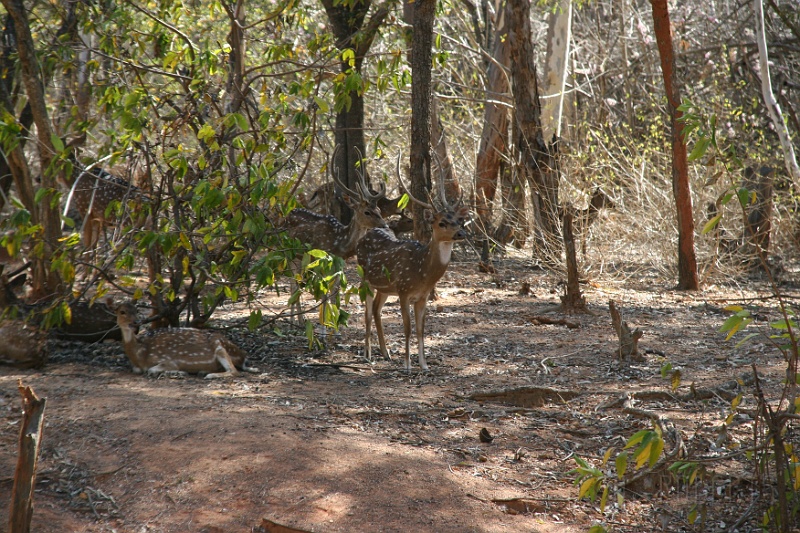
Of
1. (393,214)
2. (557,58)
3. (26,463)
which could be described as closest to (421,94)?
(393,214)

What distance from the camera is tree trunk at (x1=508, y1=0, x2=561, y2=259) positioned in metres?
11.7

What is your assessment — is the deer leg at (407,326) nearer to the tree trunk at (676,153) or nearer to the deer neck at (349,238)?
the deer neck at (349,238)

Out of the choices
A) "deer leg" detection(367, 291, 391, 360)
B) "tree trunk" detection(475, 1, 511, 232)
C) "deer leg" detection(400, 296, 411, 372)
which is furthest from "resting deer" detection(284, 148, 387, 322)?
"tree trunk" detection(475, 1, 511, 232)

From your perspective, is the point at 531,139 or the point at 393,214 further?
the point at 531,139

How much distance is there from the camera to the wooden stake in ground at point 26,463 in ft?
13.4

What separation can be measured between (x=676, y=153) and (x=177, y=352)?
7.17 m

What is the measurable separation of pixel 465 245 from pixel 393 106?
175 inches

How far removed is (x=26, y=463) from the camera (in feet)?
13.4

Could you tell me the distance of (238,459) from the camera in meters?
5.25

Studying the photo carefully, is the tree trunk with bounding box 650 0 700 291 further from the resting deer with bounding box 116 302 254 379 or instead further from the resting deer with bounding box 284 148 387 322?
the resting deer with bounding box 116 302 254 379

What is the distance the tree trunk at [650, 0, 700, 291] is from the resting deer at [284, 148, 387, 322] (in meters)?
4.07

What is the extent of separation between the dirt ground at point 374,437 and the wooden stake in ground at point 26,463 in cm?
49

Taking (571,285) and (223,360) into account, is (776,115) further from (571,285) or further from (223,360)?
(223,360)

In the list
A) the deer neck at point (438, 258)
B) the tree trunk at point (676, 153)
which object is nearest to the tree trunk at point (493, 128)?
the tree trunk at point (676, 153)
